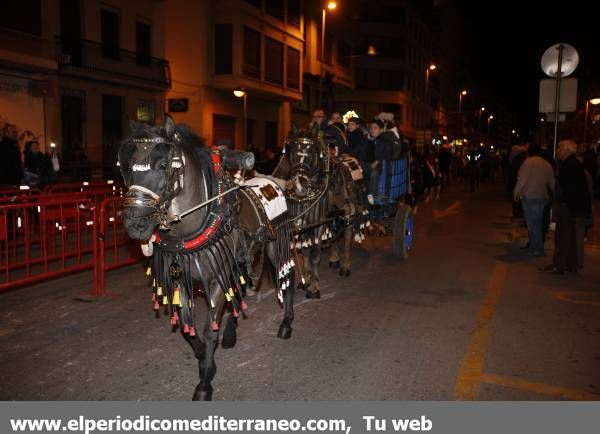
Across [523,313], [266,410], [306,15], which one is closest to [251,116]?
[306,15]

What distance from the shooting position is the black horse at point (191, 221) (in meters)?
3.70

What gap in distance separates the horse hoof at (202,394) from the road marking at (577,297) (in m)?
5.42

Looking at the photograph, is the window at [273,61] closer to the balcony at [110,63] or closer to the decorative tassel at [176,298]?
→ the balcony at [110,63]

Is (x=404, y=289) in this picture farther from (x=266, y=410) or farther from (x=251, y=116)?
(x=251, y=116)

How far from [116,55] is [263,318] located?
65.5ft

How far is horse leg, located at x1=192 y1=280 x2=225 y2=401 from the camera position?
4.27 meters

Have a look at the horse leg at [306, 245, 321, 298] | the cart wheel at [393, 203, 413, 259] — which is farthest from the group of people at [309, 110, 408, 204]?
the horse leg at [306, 245, 321, 298]

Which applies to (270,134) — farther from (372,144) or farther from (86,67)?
(372,144)

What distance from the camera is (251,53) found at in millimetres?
29031

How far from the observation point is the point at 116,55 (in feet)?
75.8

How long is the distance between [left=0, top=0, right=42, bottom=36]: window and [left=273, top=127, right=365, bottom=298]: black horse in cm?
1560

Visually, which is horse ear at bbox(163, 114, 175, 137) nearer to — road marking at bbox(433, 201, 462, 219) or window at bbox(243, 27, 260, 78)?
road marking at bbox(433, 201, 462, 219)

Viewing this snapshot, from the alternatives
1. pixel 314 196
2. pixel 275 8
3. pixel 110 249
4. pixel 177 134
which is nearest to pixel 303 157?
pixel 314 196

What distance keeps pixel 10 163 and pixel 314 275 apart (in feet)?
26.9
